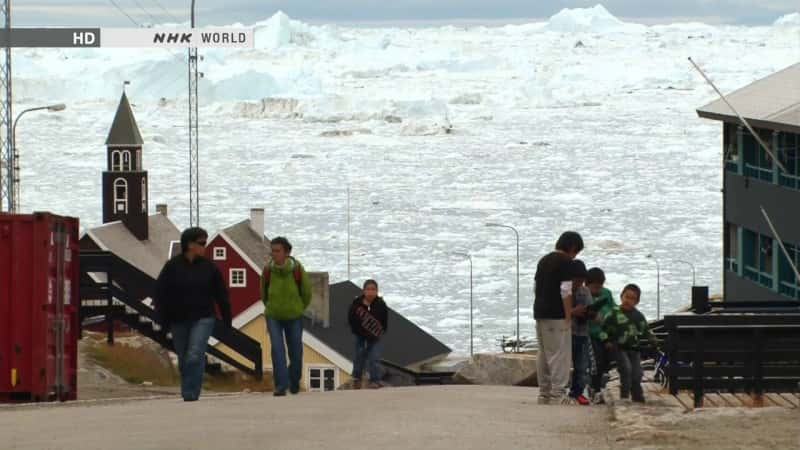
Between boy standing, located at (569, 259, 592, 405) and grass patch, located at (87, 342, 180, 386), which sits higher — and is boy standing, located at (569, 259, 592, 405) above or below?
above

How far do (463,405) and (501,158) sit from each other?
104 m

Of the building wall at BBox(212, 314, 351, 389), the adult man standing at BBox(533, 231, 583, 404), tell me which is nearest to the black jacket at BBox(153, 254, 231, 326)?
the adult man standing at BBox(533, 231, 583, 404)

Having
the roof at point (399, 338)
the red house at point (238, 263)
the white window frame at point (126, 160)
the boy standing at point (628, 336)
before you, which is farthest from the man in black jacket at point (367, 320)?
the white window frame at point (126, 160)

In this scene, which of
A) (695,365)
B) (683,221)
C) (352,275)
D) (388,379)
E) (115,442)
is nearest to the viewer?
(115,442)

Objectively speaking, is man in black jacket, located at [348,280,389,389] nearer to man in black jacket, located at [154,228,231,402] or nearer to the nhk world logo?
man in black jacket, located at [154,228,231,402]

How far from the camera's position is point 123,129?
2707 inches

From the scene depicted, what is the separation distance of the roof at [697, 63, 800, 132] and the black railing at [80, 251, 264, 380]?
10435 mm

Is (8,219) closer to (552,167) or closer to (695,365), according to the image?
(695,365)

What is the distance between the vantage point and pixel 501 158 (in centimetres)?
11838

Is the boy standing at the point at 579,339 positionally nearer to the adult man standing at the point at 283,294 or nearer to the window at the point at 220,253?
the adult man standing at the point at 283,294

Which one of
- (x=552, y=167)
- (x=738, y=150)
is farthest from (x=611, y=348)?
(x=552, y=167)

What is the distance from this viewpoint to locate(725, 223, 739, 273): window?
1501 inches

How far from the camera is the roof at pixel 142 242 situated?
5956 cm

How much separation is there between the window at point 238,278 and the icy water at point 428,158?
532 centimetres
